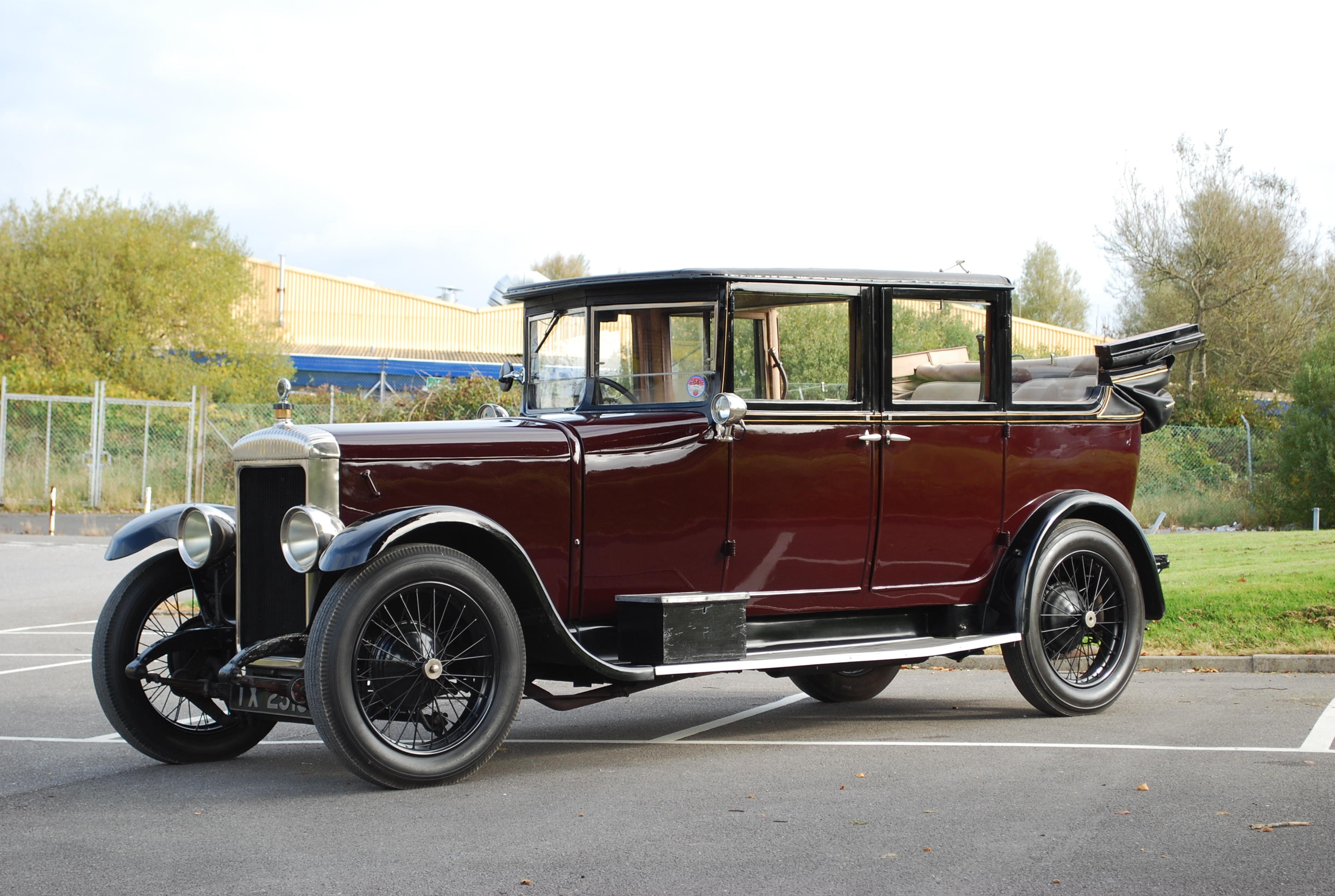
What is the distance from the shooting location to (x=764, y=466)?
6504 millimetres

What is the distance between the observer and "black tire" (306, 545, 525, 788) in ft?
17.1

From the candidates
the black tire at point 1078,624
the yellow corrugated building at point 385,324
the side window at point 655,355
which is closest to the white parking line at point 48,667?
the side window at point 655,355

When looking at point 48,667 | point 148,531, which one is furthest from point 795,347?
point 48,667

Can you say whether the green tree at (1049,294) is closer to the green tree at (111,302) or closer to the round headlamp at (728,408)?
the green tree at (111,302)

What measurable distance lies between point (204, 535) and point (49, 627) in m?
6.61

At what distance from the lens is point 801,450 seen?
6609mm

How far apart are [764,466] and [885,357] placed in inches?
38.4

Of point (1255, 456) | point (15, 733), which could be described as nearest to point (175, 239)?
point (1255, 456)

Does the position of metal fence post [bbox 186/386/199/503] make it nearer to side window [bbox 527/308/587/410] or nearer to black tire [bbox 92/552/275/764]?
side window [bbox 527/308/587/410]

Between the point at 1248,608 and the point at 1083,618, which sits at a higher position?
the point at 1083,618

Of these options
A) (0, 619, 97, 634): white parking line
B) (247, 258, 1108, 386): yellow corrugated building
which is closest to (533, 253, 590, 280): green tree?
(247, 258, 1108, 386): yellow corrugated building

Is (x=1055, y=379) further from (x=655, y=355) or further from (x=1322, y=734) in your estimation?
(x=655, y=355)

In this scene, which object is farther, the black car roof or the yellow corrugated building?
the yellow corrugated building

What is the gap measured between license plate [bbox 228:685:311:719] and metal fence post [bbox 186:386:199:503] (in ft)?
62.0
